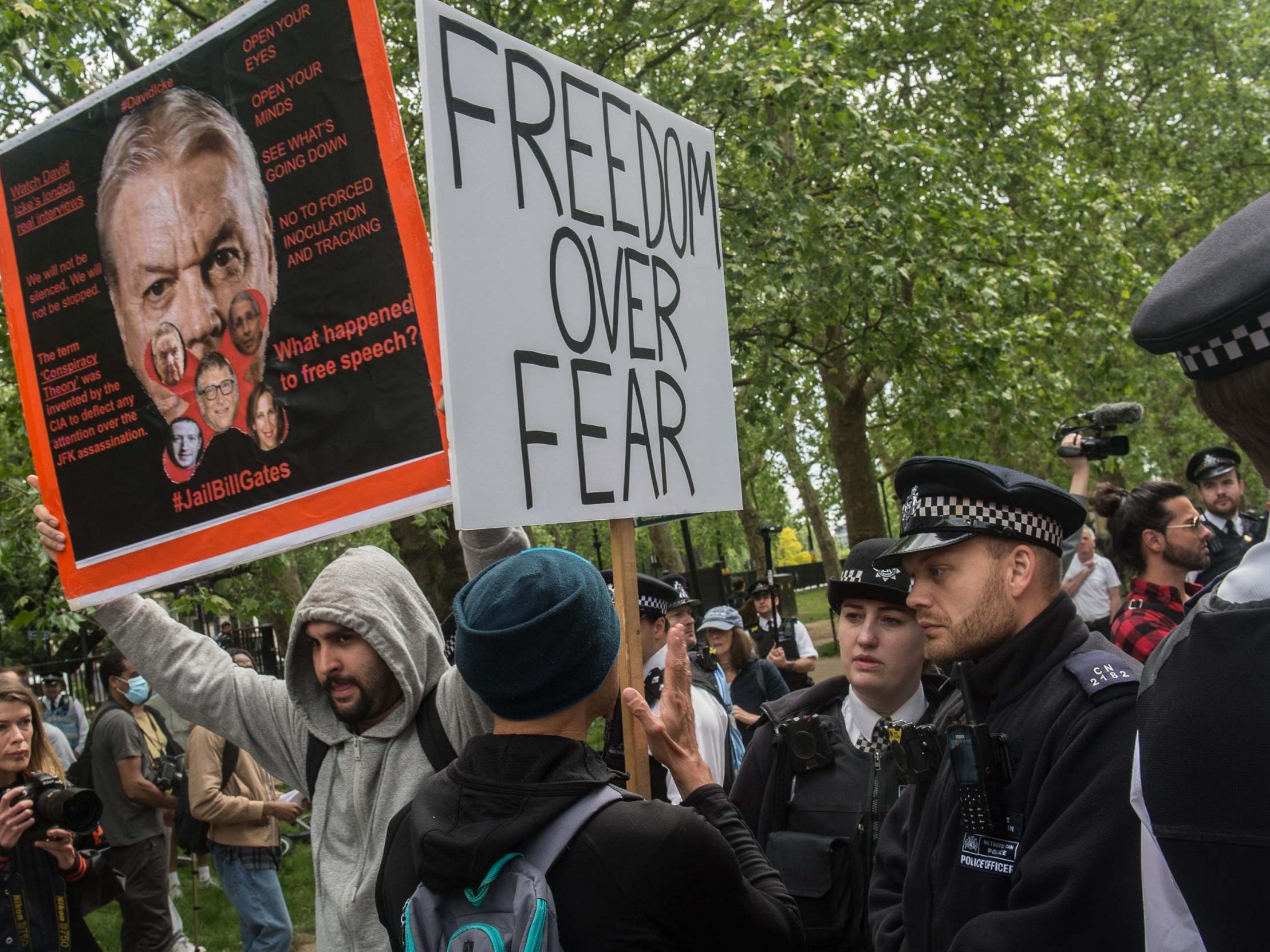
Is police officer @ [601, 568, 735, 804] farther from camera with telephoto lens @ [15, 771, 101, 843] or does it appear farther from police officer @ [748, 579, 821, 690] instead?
police officer @ [748, 579, 821, 690]

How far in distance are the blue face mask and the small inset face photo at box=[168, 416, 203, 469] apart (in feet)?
16.8

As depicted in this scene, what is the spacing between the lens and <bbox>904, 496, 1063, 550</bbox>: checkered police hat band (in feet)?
8.27

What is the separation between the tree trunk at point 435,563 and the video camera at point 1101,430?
5.53 metres

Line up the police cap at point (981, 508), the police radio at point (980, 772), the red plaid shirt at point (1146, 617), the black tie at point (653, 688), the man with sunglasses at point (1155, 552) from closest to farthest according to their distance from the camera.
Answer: the police radio at point (980, 772)
the police cap at point (981, 508)
the black tie at point (653, 688)
the red plaid shirt at point (1146, 617)
the man with sunglasses at point (1155, 552)

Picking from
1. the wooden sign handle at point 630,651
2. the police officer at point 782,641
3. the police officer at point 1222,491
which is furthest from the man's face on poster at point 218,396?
the police officer at point 782,641

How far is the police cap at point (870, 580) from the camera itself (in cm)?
319

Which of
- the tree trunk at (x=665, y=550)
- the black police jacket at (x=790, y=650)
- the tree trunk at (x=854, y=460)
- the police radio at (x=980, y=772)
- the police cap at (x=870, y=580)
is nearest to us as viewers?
the police radio at (x=980, y=772)

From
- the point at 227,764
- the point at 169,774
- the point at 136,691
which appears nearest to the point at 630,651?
the point at 227,764

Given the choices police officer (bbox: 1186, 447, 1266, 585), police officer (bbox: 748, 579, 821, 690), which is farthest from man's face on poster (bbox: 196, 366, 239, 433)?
police officer (bbox: 748, 579, 821, 690)

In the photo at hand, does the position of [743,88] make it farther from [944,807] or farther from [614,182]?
[944,807]

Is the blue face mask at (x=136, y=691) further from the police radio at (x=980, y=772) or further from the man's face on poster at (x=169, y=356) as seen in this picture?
the police radio at (x=980, y=772)

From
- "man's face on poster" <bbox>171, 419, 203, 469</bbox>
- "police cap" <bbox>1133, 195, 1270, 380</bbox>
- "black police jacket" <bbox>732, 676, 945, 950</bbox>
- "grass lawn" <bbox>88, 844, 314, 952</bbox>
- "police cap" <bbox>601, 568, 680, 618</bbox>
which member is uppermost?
"man's face on poster" <bbox>171, 419, 203, 469</bbox>

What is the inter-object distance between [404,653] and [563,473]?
0.69 m

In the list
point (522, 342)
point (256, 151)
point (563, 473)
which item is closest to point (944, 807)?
point (563, 473)
